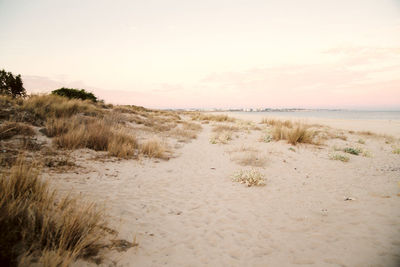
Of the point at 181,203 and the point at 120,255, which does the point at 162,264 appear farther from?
the point at 181,203

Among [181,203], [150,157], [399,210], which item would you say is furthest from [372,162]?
[150,157]

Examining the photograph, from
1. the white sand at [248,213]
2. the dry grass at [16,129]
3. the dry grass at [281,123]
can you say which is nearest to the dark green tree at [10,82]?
the dry grass at [16,129]

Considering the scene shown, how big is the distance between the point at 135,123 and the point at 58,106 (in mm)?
5164

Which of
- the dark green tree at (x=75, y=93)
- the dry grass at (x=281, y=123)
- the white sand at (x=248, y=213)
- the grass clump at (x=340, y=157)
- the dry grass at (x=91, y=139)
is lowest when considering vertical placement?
the white sand at (x=248, y=213)

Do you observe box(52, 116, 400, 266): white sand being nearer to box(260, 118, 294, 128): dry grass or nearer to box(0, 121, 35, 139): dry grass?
box(0, 121, 35, 139): dry grass

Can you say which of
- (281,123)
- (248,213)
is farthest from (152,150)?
(281,123)

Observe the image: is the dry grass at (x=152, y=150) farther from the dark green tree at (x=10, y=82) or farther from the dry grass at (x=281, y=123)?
the dark green tree at (x=10, y=82)

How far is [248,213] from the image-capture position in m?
3.84

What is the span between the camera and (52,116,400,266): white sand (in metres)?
2.64

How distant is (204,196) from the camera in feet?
15.1

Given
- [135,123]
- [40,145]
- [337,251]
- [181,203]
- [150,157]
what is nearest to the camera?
[337,251]

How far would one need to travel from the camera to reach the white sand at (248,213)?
2639 mm

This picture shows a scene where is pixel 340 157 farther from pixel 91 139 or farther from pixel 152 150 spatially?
pixel 91 139

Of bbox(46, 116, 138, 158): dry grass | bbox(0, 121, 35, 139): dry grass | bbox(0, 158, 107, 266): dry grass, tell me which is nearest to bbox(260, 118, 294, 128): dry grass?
bbox(46, 116, 138, 158): dry grass
